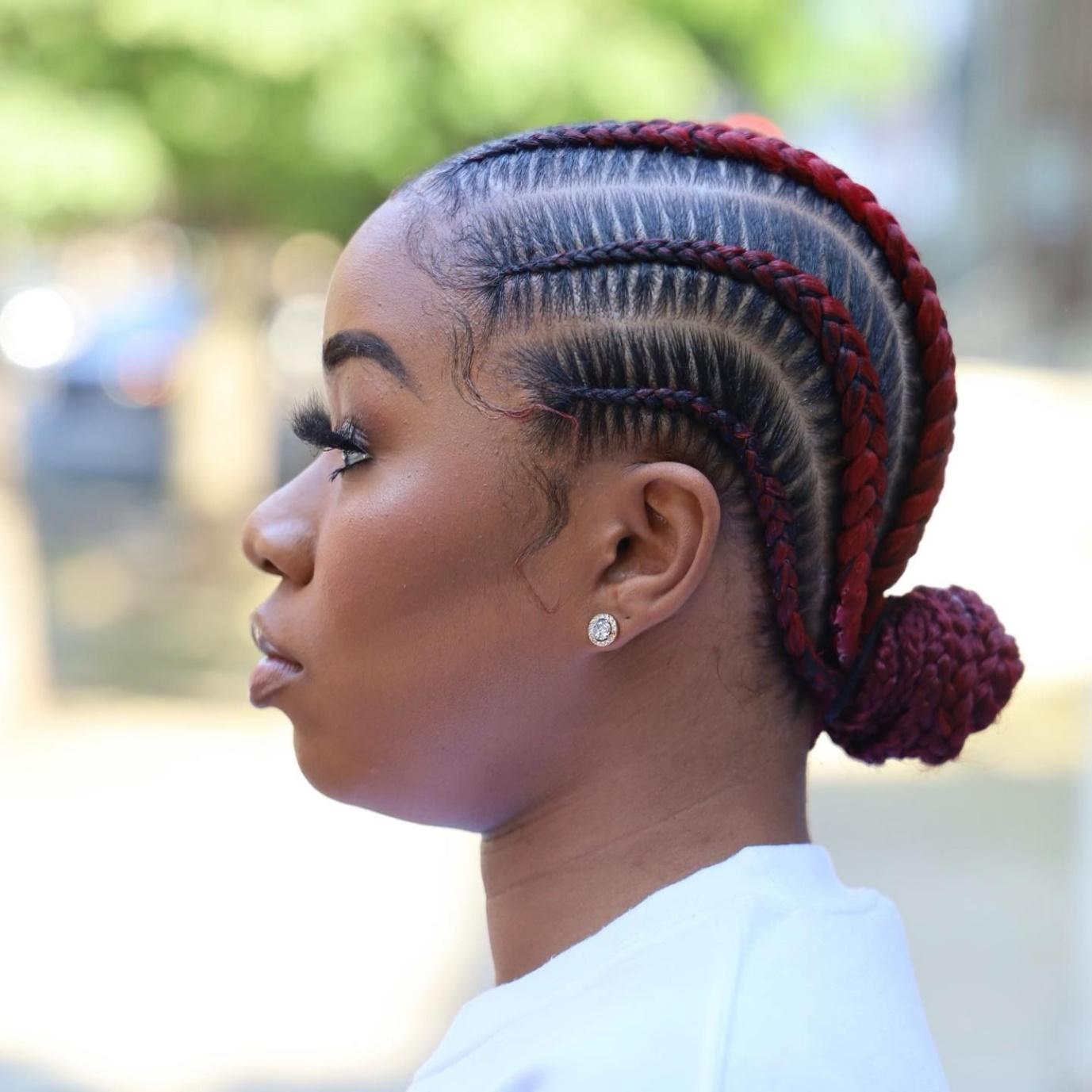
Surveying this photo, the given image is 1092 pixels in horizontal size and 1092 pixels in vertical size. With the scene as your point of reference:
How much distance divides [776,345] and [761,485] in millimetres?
141

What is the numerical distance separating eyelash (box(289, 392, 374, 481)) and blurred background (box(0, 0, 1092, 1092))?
3.17ft

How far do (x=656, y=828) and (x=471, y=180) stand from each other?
2.29 feet

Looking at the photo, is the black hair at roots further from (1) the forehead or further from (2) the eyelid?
(2) the eyelid

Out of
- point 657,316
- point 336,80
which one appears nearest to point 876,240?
point 657,316

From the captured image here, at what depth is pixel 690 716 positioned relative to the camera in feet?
5.04

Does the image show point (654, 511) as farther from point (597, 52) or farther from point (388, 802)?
point (597, 52)

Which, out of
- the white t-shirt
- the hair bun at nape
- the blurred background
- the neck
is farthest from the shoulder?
the blurred background

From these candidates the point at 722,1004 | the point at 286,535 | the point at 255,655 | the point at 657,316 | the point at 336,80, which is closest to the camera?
the point at 722,1004

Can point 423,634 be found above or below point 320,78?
below

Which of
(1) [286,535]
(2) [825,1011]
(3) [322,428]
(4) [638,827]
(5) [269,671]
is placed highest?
(3) [322,428]

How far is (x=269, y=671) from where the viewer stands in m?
1.63

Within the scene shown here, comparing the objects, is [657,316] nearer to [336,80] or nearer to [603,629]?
[603,629]

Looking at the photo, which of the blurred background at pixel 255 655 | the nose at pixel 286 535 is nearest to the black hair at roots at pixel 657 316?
the nose at pixel 286 535

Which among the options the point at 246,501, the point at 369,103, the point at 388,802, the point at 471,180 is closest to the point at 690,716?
the point at 388,802
